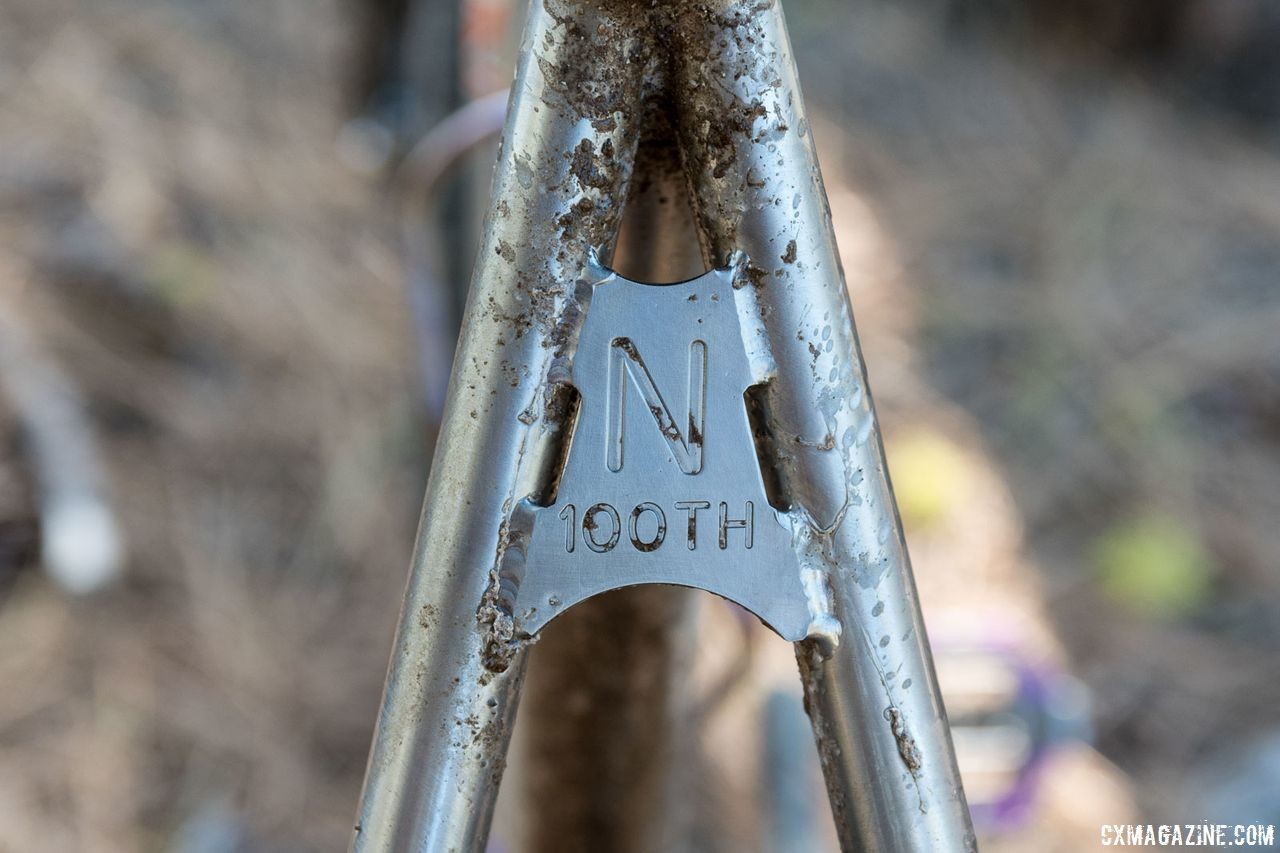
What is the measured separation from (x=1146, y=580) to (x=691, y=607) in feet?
3.21

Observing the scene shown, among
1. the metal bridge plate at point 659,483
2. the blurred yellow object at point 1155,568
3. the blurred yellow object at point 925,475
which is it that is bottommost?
the metal bridge plate at point 659,483

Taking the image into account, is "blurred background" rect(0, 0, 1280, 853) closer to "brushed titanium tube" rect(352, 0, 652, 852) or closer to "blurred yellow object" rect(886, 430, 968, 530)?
"blurred yellow object" rect(886, 430, 968, 530)

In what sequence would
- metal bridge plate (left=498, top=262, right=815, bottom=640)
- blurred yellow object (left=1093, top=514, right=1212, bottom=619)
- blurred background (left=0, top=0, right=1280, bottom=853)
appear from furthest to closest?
blurred yellow object (left=1093, top=514, right=1212, bottom=619)
blurred background (left=0, top=0, right=1280, bottom=853)
metal bridge plate (left=498, top=262, right=815, bottom=640)

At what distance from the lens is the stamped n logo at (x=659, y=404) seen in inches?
12.7

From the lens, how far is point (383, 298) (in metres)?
1.67

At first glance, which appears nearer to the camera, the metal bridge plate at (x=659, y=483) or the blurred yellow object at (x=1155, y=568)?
the metal bridge plate at (x=659, y=483)

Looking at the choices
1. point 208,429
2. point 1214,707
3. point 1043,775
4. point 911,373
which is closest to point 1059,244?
point 911,373

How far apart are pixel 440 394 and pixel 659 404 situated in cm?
64

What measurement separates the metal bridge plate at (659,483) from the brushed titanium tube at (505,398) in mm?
10

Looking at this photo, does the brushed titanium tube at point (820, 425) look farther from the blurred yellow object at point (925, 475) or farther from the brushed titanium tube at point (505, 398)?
the blurred yellow object at point (925, 475)

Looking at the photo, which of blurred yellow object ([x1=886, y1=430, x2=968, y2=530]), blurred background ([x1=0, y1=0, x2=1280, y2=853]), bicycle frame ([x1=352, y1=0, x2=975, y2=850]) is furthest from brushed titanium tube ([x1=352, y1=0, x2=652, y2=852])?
blurred yellow object ([x1=886, y1=430, x2=968, y2=530])

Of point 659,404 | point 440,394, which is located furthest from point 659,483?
point 440,394

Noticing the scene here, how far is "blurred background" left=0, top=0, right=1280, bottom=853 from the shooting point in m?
1.07

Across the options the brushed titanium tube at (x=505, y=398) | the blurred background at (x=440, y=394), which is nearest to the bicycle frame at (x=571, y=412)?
the brushed titanium tube at (x=505, y=398)
